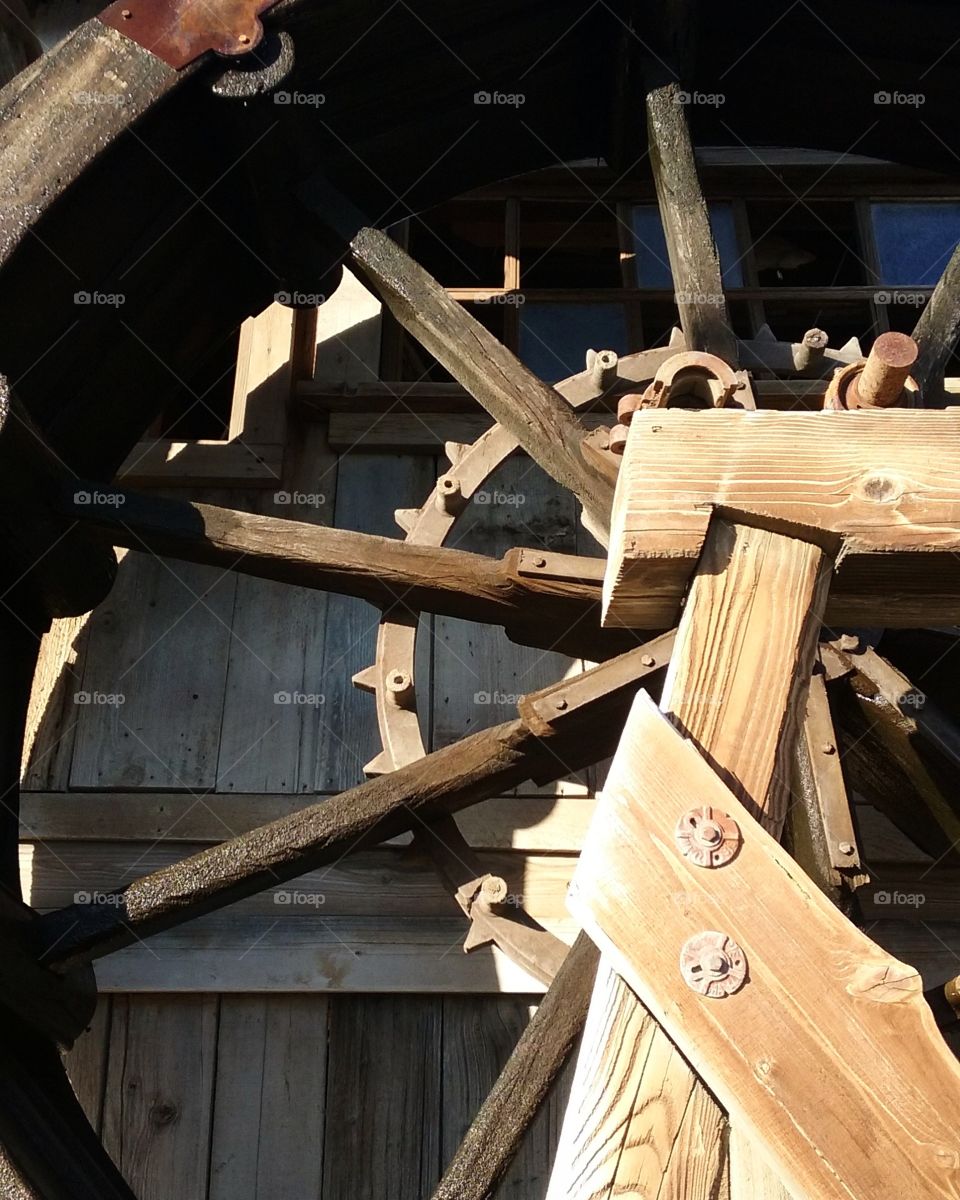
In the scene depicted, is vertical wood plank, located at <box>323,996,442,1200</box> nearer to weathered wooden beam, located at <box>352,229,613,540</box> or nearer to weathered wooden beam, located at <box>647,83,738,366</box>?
weathered wooden beam, located at <box>352,229,613,540</box>

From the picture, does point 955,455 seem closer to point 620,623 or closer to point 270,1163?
point 620,623

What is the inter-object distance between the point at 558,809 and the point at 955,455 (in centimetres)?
179

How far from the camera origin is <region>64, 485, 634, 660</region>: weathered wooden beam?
285 centimetres

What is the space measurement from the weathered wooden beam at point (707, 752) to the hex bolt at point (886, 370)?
0.65 metres

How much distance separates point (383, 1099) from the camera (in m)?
3.14

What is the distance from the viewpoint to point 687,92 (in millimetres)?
3717

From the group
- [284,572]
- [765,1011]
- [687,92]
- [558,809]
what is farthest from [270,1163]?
[687,92]
